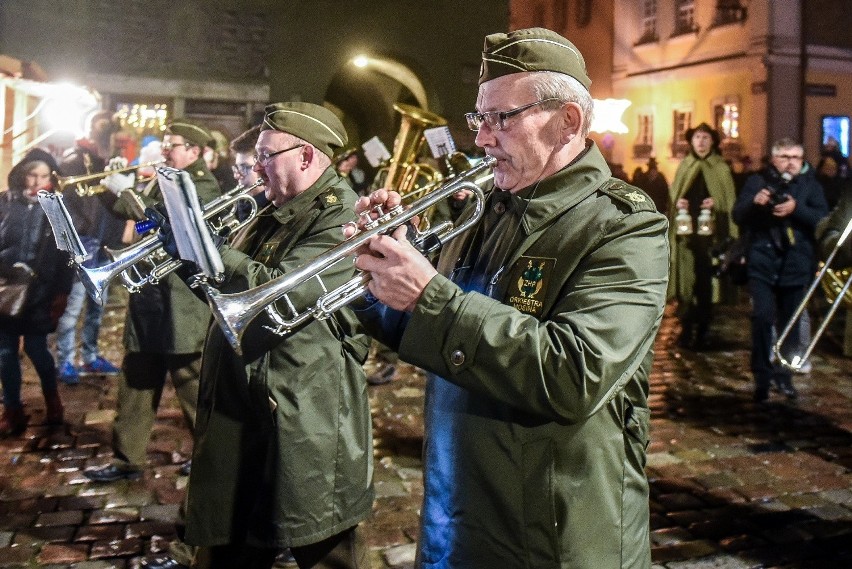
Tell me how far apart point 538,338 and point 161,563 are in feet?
9.96

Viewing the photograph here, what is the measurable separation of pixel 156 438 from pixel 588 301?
16.6 feet

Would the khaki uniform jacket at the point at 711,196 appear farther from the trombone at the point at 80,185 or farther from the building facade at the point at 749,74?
the building facade at the point at 749,74

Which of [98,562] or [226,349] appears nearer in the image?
[226,349]

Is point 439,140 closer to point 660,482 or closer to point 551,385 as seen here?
point 660,482

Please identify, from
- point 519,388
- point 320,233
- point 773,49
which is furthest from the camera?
point 773,49

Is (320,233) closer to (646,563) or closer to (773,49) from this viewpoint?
(646,563)

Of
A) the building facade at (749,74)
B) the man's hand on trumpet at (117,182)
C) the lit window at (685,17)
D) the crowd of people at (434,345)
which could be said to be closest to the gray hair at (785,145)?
the crowd of people at (434,345)

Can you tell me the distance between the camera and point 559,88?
2219mm

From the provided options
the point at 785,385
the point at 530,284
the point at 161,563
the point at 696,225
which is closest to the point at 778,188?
the point at 785,385

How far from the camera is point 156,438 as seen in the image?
638 centimetres

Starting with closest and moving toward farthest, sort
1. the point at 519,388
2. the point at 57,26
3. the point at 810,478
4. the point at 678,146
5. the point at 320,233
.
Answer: the point at 519,388
the point at 320,233
the point at 810,478
the point at 57,26
the point at 678,146

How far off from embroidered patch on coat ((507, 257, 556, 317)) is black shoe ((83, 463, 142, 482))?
408cm

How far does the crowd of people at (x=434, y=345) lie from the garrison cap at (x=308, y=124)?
1cm

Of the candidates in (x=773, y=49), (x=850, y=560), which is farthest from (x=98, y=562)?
(x=773, y=49)
